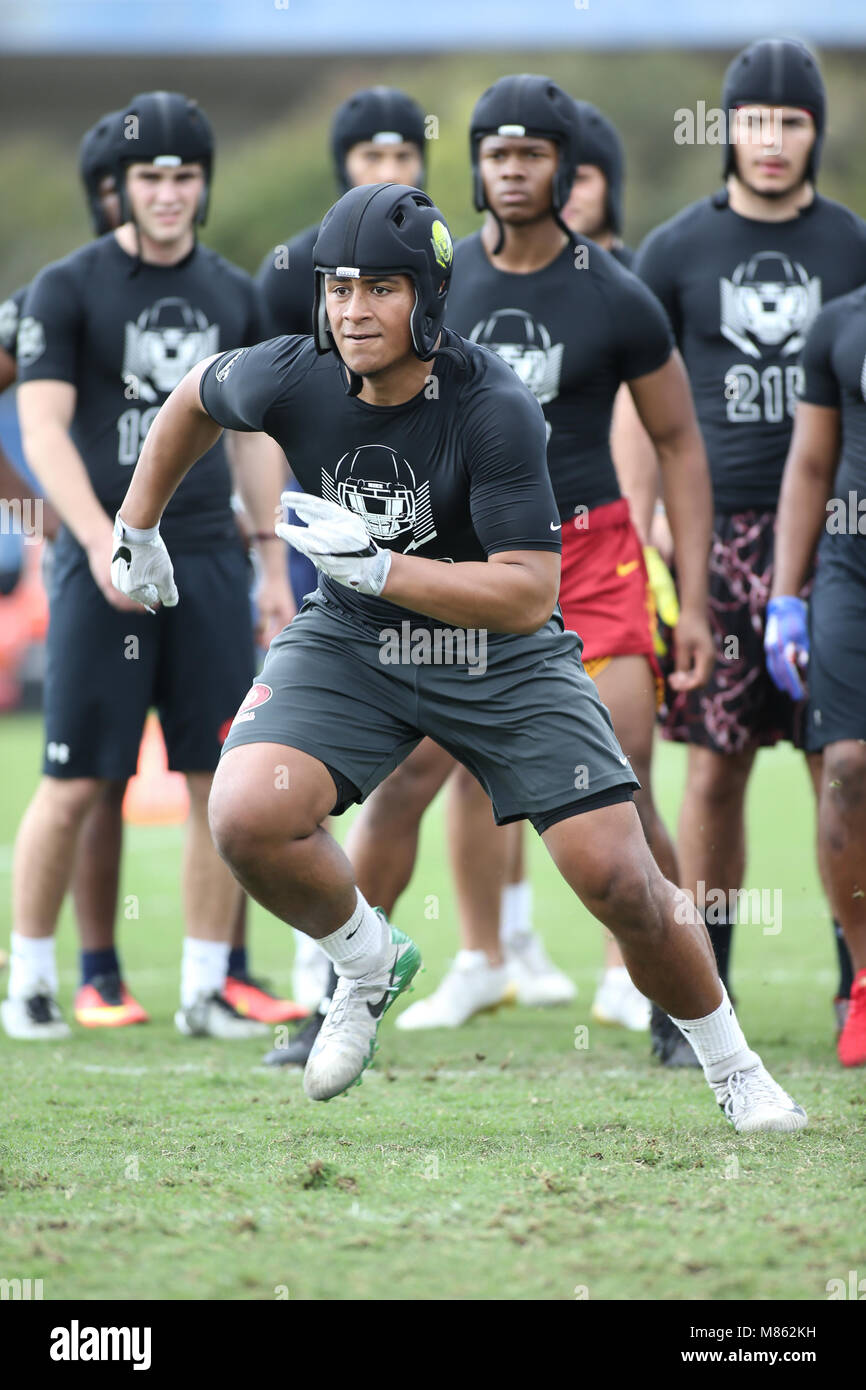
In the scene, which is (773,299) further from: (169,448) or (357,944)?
(357,944)

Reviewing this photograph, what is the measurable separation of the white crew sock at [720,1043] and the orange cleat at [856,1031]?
0.99m

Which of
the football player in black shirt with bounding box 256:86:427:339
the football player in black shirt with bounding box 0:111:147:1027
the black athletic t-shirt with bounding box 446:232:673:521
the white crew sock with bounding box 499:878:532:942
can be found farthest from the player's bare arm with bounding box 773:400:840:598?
the football player in black shirt with bounding box 0:111:147:1027

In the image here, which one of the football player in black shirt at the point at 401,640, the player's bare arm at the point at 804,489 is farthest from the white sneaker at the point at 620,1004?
the football player in black shirt at the point at 401,640

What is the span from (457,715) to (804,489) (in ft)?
5.92

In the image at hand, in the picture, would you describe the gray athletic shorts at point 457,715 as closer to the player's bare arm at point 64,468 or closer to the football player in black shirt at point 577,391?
the football player in black shirt at point 577,391

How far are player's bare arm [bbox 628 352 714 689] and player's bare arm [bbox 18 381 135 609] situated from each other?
1.71m

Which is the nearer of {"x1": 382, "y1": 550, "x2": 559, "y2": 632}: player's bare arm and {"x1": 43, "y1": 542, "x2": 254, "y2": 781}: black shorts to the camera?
{"x1": 382, "y1": 550, "x2": 559, "y2": 632}: player's bare arm

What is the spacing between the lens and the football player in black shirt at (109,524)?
5805 millimetres

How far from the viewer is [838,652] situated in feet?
17.1

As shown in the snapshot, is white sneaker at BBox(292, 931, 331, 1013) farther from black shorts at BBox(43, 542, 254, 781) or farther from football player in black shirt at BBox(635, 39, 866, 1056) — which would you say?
football player in black shirt at BBox(635, 39, 866, 1056)

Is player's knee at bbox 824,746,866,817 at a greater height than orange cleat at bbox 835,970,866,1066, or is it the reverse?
player's knee at bbox 824,746,866,817

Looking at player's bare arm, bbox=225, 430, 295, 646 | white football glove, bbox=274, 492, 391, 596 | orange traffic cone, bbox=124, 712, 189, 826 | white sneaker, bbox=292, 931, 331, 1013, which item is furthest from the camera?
orange traffic cone, bbox=124, 712, 189, 826

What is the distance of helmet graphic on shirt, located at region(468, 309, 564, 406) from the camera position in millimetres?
5250

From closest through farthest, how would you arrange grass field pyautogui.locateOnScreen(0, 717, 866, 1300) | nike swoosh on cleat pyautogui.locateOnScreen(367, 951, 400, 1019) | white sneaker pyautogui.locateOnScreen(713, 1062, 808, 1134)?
1. grass field pyautogui.locateOnScreen(0, 717, 866, 1300)
2. white sneaker pyautogui.locateOnScreen(713, 1062, 808, 1134)
3. nike swoosh on cleat pyautogui.locateOnScreen(367, 951, 400, 1019)
